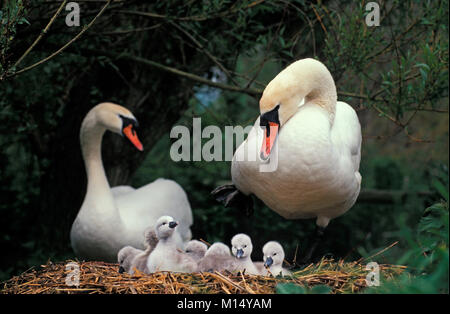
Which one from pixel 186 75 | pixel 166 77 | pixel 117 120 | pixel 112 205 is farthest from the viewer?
pixel 166 77

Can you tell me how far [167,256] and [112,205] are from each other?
973 millimetres

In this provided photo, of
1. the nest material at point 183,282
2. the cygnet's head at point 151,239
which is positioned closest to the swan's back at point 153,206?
the cygnet's head at point 151,239

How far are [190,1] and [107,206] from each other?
5.22 feet

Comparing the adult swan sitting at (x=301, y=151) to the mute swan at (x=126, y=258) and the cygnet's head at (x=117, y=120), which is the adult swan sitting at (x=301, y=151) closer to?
the mute swan at (x=126, y=258)

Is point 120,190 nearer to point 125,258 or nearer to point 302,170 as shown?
point 125,258

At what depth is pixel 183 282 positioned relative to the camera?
2.80 meters

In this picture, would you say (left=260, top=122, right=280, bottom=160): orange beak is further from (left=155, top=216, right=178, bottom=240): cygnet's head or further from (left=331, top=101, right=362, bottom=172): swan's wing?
(left=155, top=216, right=178, bottom=240): cygnet's head

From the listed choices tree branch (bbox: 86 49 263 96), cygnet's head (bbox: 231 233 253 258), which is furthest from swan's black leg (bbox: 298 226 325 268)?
tree branch (bbox: 86 49 263 96)

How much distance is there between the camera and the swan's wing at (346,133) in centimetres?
343

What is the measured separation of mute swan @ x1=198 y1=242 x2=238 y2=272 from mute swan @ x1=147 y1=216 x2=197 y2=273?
0.08 meters

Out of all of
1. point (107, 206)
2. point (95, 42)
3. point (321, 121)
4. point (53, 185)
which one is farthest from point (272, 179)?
point (53, 185)

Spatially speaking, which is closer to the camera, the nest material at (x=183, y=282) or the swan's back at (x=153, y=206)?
the nest material at (x=183, y=282)

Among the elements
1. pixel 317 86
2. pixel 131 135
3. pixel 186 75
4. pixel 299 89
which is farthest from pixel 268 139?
pixel 131 135

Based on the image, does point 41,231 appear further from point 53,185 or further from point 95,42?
point 95,42
